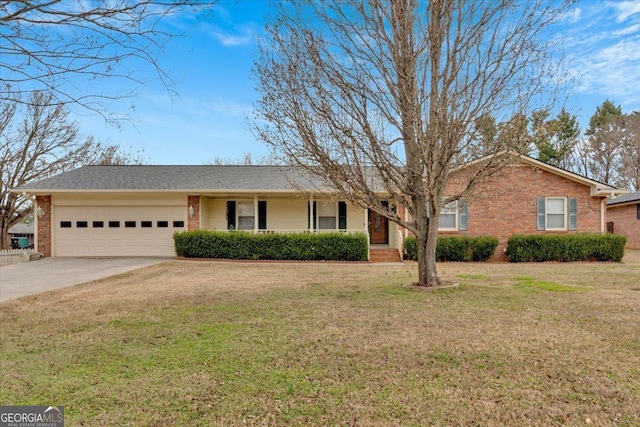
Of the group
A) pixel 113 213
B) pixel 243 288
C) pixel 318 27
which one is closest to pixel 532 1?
pixel 318 27

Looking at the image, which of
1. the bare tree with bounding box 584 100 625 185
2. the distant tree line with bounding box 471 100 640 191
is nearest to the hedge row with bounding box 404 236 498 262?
the distant tree line with bounding box 471 100 640 191

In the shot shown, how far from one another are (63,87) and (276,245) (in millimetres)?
11757

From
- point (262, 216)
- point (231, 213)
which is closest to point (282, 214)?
point (262, 216)

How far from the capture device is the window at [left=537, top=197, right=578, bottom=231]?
16.1 m

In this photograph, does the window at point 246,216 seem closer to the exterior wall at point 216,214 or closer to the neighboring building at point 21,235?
the exterior wall at point 216,214

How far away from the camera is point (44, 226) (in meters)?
16.2

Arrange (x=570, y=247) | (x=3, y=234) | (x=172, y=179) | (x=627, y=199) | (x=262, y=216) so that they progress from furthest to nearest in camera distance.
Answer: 1. (x=3, y=234)
2. (x=627, y=199)
3. (x=262, y=216)
4. (x=172, y=179)
5. (x=570, y=247)

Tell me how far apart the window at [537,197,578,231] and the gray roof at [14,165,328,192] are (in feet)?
30.7

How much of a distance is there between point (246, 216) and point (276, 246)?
324 centimetres

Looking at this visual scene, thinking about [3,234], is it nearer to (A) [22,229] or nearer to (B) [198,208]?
(B) [198,208]

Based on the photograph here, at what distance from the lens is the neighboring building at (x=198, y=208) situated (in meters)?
16.0

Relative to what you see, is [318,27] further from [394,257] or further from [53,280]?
[394,257]

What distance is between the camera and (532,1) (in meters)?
7.21

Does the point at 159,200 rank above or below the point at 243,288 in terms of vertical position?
above
